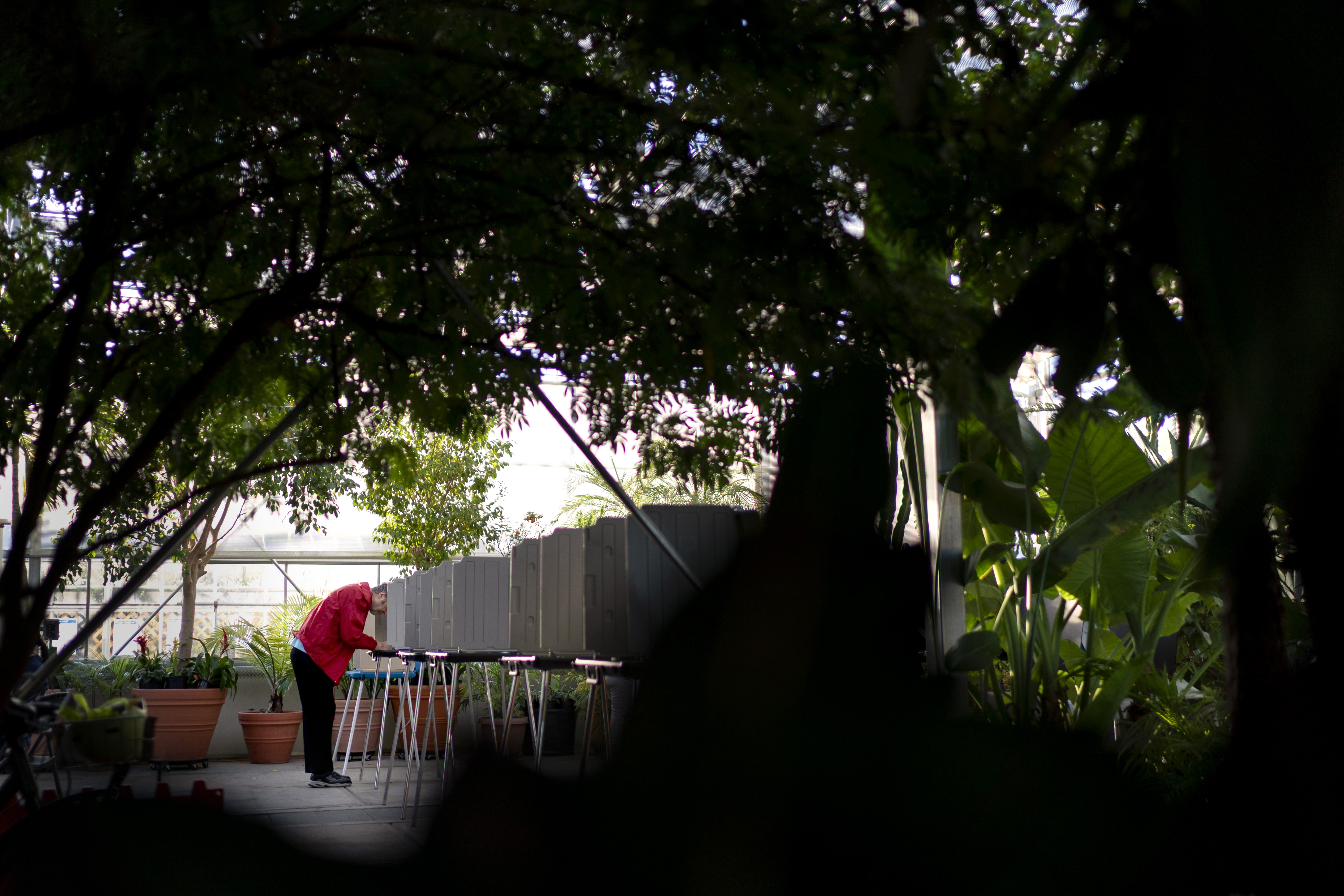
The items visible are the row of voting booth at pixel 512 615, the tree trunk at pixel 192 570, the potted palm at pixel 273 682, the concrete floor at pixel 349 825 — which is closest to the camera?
the concrete floor at pixel 349 825

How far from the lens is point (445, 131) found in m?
2.11

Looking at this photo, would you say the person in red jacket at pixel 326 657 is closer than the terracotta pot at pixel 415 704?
No

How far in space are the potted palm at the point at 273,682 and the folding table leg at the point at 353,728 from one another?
450 mm

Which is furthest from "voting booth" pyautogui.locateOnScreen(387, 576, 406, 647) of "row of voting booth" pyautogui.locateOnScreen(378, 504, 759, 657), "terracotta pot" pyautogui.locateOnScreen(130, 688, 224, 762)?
"terracotta pot" pyautogui.locateOnScreen(130, 688, 224, 762)

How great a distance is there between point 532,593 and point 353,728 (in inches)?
77.9

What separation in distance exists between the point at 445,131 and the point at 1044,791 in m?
2.13

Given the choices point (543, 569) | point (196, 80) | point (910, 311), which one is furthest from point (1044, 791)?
point (543, 569)

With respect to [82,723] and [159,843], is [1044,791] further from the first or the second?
[82,723]

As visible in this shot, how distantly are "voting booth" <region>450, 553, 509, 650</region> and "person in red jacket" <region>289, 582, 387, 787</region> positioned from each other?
2.36 ft

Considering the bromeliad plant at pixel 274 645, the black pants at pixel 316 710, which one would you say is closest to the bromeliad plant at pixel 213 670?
the bromeliad plant at pixel 274 645

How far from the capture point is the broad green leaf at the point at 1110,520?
3.92m

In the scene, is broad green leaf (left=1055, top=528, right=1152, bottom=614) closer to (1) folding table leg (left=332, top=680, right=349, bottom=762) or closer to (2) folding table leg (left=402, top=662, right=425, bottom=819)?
(2) folding table leg (left=402, top=662, right=425, bottom=819)

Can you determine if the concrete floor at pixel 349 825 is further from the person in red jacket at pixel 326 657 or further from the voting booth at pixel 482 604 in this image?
the person in red jacket at pixel 326 657

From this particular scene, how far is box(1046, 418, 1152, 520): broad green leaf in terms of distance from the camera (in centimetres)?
486
